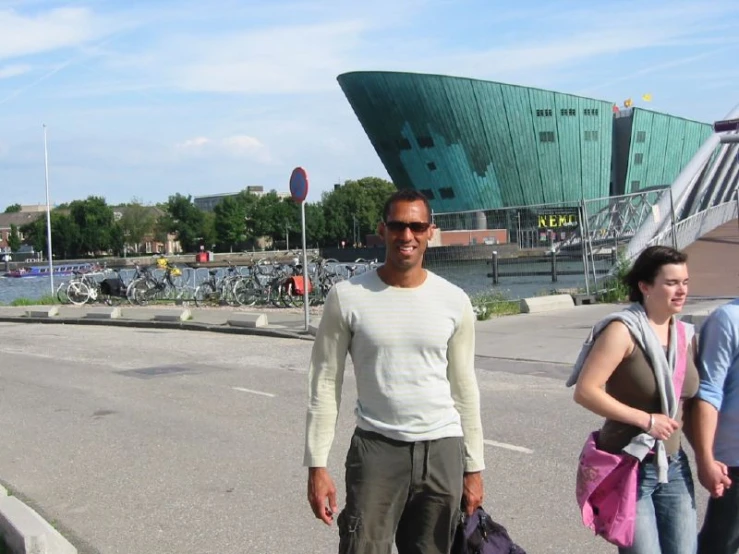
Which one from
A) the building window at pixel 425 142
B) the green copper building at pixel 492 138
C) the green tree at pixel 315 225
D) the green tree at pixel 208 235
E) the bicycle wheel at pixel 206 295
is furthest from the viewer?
the green tree at pixel 208 235

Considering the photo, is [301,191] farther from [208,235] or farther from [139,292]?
[208,235]

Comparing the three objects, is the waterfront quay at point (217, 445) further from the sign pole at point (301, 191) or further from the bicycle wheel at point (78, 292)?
the bicycle wheel at point (78, 292)

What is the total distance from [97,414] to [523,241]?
24982 millimetres

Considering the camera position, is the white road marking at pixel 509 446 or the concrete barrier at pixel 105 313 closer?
the white road marking at pixel 509 446

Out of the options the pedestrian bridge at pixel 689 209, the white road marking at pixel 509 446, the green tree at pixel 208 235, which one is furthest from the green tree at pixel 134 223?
the white road marking at pixel 509 446

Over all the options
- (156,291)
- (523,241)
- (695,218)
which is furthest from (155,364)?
(523,241)

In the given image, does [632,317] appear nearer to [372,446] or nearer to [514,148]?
[372,446]

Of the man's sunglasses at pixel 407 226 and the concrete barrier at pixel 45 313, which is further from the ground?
the man's sunglasses at pixel 407 226

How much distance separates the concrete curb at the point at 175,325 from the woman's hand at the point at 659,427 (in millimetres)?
13260

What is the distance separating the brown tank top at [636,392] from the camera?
11.2ft

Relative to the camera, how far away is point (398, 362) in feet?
10.9

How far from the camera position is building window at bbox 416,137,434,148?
273 feet

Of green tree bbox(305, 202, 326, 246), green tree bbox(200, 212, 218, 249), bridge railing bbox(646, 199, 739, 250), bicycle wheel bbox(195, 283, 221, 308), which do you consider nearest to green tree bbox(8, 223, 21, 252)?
green tree bbox(200, 212, 218, 249)

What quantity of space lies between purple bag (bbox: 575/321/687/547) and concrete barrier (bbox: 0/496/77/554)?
9.16 ft
